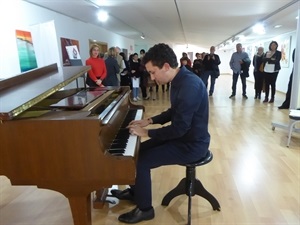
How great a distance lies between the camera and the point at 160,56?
1829mm

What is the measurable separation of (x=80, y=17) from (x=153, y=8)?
6.97 ft

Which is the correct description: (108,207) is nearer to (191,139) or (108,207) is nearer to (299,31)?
(191,139)

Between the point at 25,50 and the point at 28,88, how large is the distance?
11.0 feet

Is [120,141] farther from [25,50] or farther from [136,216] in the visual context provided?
[25,50]

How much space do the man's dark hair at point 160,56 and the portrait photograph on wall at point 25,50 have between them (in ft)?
11.2

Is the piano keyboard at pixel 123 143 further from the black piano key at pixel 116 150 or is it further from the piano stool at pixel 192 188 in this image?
the piano stool at pixel 192 188

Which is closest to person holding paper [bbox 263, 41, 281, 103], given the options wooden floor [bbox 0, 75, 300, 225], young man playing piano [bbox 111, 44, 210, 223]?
wooden floor [bbox 0, 75, 300, 225]

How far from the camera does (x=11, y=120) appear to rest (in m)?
1.39

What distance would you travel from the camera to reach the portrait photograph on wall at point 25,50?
14.7 ft

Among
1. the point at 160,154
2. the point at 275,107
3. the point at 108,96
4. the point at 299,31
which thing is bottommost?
the point at 275,107

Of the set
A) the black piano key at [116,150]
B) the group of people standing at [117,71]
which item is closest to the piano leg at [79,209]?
the black piano key at [116,150]

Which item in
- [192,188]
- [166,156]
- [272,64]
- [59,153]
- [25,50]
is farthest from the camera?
[272,64]

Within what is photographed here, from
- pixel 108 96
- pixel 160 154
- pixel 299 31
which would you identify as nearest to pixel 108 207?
pixel 160 154

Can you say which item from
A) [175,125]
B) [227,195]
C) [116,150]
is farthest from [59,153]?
[227,195]
